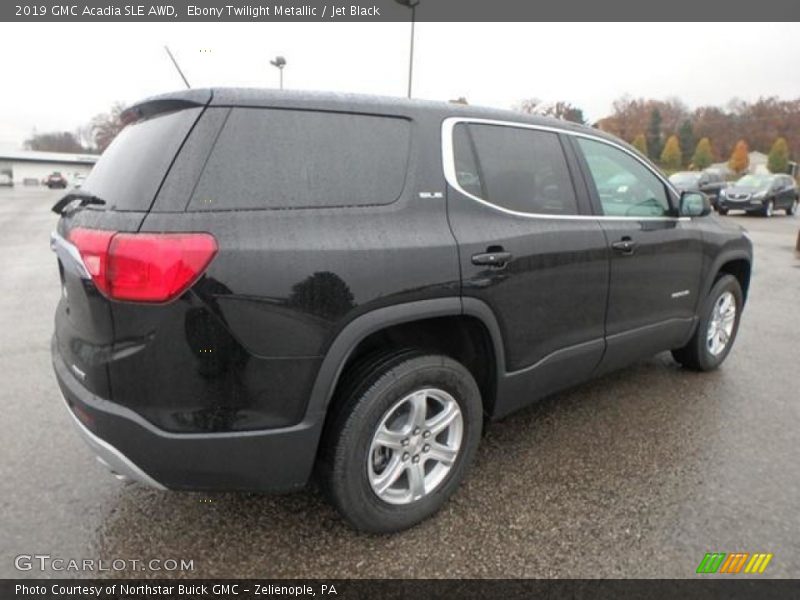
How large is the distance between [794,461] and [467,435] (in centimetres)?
197

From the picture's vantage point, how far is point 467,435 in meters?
2.55

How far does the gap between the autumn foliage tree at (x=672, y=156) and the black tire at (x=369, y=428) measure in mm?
87845

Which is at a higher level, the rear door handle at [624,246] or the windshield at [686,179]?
the rear door handle at [624,246]

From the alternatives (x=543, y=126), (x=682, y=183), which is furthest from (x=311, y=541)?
(x=682, y=183)

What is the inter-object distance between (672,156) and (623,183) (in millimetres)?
88173

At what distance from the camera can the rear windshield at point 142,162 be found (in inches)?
76.0

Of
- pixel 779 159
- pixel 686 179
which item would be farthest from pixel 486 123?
pixel 779 159

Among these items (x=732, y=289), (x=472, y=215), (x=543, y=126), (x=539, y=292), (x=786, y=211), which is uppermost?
(x=543, y=126)

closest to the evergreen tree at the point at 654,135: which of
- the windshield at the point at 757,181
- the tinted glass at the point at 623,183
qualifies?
the windshield at the point at 757,181

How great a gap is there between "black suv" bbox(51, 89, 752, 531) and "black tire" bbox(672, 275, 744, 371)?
5.61 ft

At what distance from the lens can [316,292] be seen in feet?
6.52

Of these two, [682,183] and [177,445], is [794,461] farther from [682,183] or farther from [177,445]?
[682,183]

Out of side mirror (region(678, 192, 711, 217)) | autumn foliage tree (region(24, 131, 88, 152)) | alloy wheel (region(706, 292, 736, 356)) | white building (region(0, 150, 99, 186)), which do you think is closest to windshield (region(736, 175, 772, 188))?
alloy wheel (region(706, 292, 736, 356))
